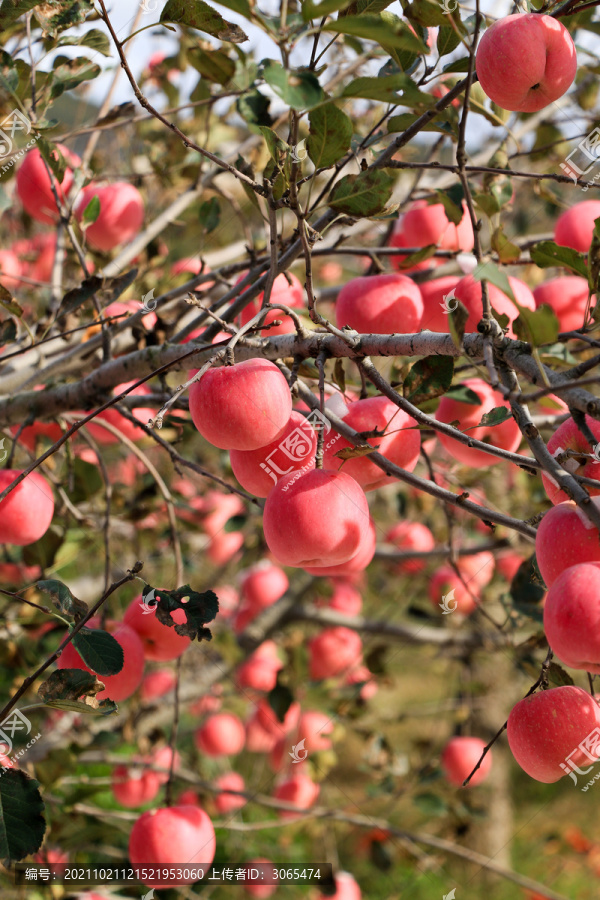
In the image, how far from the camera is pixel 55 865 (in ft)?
4.78

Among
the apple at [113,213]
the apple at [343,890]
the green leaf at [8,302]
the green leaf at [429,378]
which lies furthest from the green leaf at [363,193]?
the apple at [343,890]

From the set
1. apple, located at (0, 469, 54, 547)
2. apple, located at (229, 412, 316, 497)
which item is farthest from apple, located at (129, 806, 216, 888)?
apple, located at (229, 412, 316, 497)

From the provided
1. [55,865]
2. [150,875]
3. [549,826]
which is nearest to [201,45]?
[150,875]

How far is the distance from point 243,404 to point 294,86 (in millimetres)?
295

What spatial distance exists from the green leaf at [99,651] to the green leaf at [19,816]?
14cm

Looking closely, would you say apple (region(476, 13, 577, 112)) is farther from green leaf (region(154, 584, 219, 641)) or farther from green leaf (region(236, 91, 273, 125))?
green leaf (region(154, 584, 219, 641))

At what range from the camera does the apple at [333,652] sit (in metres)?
2.16

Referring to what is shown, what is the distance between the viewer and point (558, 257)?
77 centimetres

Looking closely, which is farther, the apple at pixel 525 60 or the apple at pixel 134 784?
the apple at pixel 134 784

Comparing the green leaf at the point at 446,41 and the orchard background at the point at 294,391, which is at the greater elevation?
the green leaf at the point at 446,41

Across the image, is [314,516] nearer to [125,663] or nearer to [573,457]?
[573,457]

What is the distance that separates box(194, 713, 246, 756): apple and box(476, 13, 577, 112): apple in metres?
1.92

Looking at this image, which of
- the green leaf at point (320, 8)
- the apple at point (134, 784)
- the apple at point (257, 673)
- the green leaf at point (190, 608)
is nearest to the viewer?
Result: the green leaf at point (320, 8)

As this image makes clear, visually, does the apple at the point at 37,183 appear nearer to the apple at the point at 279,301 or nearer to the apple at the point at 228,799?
the apple at the point at 279,301
